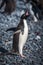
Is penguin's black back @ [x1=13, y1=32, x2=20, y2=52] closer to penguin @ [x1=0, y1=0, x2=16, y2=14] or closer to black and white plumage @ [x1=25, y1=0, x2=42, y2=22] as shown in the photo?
black and white plumage @ [x1=25, y1=0, x2=42, y2=22]

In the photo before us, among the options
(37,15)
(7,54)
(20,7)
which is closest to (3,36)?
(7,54)

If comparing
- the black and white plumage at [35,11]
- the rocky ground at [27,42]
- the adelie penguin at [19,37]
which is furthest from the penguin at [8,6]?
the adelie penguin at [19,37]

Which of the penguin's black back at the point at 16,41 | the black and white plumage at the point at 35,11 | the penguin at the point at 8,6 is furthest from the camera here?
the penguin at the point at 8,6

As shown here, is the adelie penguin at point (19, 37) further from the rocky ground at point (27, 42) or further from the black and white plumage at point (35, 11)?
the black and white plumage at point (35, 11)

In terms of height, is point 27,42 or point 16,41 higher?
point 16,41

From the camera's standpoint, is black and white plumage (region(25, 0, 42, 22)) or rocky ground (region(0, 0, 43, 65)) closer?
rocky ground (region(0, 0, 43, 65))

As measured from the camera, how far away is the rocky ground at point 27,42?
443cm

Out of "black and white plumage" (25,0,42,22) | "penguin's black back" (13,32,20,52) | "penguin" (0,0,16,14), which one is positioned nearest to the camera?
"penguin's black back" (13,32,20,52)

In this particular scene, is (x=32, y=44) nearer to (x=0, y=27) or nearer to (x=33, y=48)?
(x=33, y=48)

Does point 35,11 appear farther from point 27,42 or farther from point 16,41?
point 16,41

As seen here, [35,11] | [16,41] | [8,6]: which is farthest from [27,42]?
[8,6]

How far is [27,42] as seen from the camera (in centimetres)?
529

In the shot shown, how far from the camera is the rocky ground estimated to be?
443 centimetres

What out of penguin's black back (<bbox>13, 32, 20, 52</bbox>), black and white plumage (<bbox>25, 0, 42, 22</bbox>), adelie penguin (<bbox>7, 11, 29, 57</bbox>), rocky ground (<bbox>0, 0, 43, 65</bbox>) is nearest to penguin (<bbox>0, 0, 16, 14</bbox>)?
rocky ground (<bbox>0, 0, 43, 65</bbox>)
